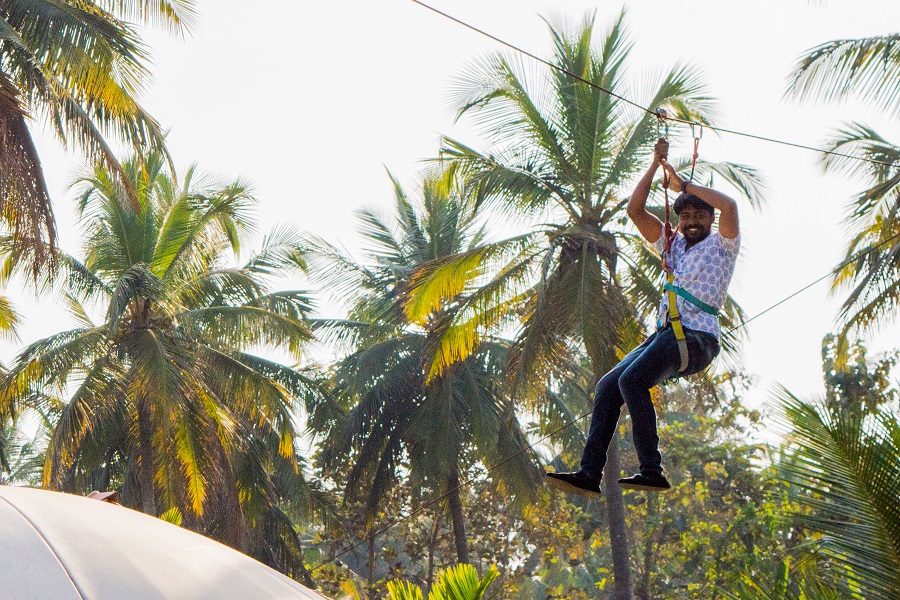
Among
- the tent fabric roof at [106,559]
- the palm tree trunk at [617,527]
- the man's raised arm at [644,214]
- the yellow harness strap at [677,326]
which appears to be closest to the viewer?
the tent fabric roof at [106,559]

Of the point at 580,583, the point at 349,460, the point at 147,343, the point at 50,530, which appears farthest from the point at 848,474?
the point at 580,583

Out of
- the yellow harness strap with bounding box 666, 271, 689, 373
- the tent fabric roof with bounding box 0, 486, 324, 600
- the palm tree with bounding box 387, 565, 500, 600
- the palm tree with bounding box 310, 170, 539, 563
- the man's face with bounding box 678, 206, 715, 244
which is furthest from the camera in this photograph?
the palm tree with bounding box 310, 170, 539, 563

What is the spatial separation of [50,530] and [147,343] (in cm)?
1258

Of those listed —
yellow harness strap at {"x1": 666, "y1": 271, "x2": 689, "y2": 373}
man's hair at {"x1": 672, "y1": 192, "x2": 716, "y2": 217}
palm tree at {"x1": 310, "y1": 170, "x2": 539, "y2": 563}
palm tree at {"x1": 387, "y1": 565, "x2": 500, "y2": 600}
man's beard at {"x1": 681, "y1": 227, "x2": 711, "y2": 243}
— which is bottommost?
palm tree at {"x1": 387, "y1": 565, "x2": 500, "y2": 600}

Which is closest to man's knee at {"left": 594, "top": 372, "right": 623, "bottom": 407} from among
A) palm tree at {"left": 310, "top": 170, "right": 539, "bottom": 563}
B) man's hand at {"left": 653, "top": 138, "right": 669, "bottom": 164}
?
man's hand at {"left": 653, "top": 138, "right": 669, "bottom": 164}

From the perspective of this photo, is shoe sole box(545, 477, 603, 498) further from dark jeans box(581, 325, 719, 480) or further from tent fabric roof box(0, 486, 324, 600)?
tent fabric roof box(0, 486, 324, 600)

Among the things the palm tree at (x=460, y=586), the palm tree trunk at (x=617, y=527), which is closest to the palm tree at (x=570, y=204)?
the palm tree trunk at (x=617, y=527)

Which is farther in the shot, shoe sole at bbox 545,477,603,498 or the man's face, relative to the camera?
the man's face

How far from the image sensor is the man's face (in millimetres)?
5914

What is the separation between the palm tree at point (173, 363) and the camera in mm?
14852

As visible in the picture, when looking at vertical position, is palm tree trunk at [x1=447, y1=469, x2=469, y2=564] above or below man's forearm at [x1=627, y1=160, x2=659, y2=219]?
above

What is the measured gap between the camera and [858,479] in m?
6.28

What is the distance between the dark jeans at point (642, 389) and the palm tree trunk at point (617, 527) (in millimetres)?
7950

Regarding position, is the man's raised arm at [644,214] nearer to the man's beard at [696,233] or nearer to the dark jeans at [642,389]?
the man's beard at [696,233]
